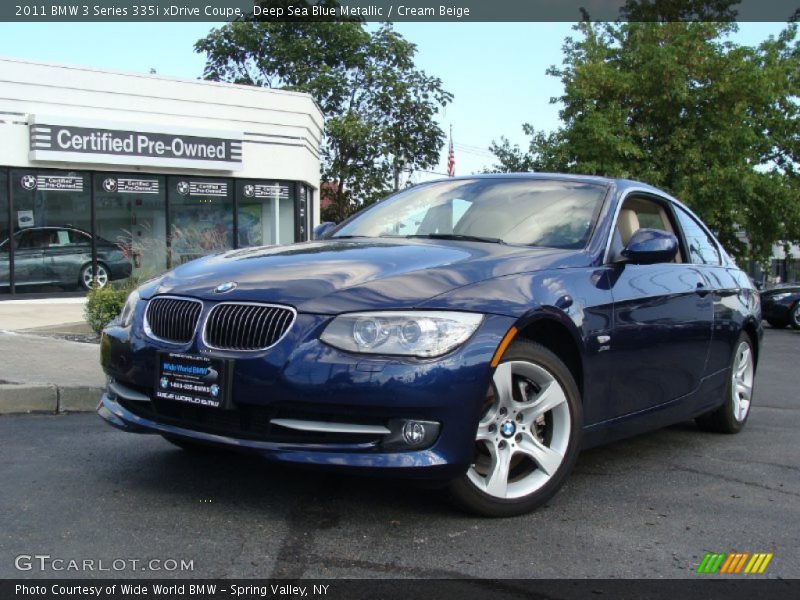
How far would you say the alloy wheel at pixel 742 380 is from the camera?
5.71m

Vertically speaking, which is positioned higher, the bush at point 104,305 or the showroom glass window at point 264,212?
the showroom glass window at point 264,212

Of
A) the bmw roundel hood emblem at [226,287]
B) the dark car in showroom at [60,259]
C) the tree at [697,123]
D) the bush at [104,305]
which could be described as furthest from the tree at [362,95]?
the bmw roundel hood emblem at [226,287]

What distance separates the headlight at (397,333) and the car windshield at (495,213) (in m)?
1.10

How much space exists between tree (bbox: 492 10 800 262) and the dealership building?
7812 millimetres

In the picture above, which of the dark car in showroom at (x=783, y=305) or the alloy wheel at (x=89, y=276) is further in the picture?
the dark car in showroom at (x=783, y=305)

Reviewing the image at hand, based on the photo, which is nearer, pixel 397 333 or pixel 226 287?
pixel 397 333

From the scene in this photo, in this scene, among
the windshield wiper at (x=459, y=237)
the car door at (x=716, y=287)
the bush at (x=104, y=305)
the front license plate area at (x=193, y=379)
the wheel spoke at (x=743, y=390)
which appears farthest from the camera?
the bush at (x=104, y=305)

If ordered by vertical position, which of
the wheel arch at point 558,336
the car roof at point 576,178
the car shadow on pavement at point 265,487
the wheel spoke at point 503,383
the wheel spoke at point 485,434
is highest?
the car roof at point 576,178

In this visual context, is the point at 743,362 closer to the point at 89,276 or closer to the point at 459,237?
the point at 459,237

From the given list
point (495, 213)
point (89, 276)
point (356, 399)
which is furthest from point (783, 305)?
point (356, 399)

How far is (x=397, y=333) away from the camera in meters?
3.25

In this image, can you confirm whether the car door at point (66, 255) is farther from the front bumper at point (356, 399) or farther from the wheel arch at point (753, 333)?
the front bumper at point (356, 399)

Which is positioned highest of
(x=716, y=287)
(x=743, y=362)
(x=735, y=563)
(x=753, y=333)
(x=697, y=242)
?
(x=697, y=242)

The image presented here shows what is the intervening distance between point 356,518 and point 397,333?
86cm
